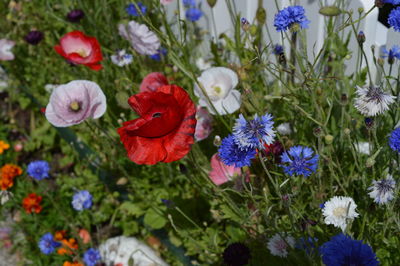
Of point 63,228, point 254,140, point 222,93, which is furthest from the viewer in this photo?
point 63,228

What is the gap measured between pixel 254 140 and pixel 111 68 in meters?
1.75

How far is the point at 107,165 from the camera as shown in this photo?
8.25 feet

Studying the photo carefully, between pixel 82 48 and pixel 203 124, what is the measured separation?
0.69 m

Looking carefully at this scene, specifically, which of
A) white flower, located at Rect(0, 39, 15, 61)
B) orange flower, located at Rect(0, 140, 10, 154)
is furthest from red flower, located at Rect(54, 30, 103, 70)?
white flower, located at Rect(0, 39, 15, 61)

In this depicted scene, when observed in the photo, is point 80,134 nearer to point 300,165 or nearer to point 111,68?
point 111,68

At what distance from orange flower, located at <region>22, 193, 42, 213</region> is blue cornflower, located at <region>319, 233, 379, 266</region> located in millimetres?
1691

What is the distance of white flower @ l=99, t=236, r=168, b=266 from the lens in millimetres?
2299

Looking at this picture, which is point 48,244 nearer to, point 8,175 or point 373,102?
point 8,175

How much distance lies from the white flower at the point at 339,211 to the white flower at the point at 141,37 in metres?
1.28

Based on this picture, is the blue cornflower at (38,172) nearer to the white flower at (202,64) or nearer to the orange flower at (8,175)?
the orange flower at (8,175)

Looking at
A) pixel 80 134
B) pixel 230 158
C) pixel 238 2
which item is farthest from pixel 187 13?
pixel 230 158

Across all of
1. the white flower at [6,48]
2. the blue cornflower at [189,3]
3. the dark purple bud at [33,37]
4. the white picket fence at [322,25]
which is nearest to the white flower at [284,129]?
the white picket fence at [322,25]

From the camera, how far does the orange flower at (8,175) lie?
248 centimetres

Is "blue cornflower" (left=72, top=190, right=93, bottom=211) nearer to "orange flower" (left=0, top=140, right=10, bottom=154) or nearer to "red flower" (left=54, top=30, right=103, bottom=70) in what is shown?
"red flower" (left=54, top=30, right=103, bottom=70)
